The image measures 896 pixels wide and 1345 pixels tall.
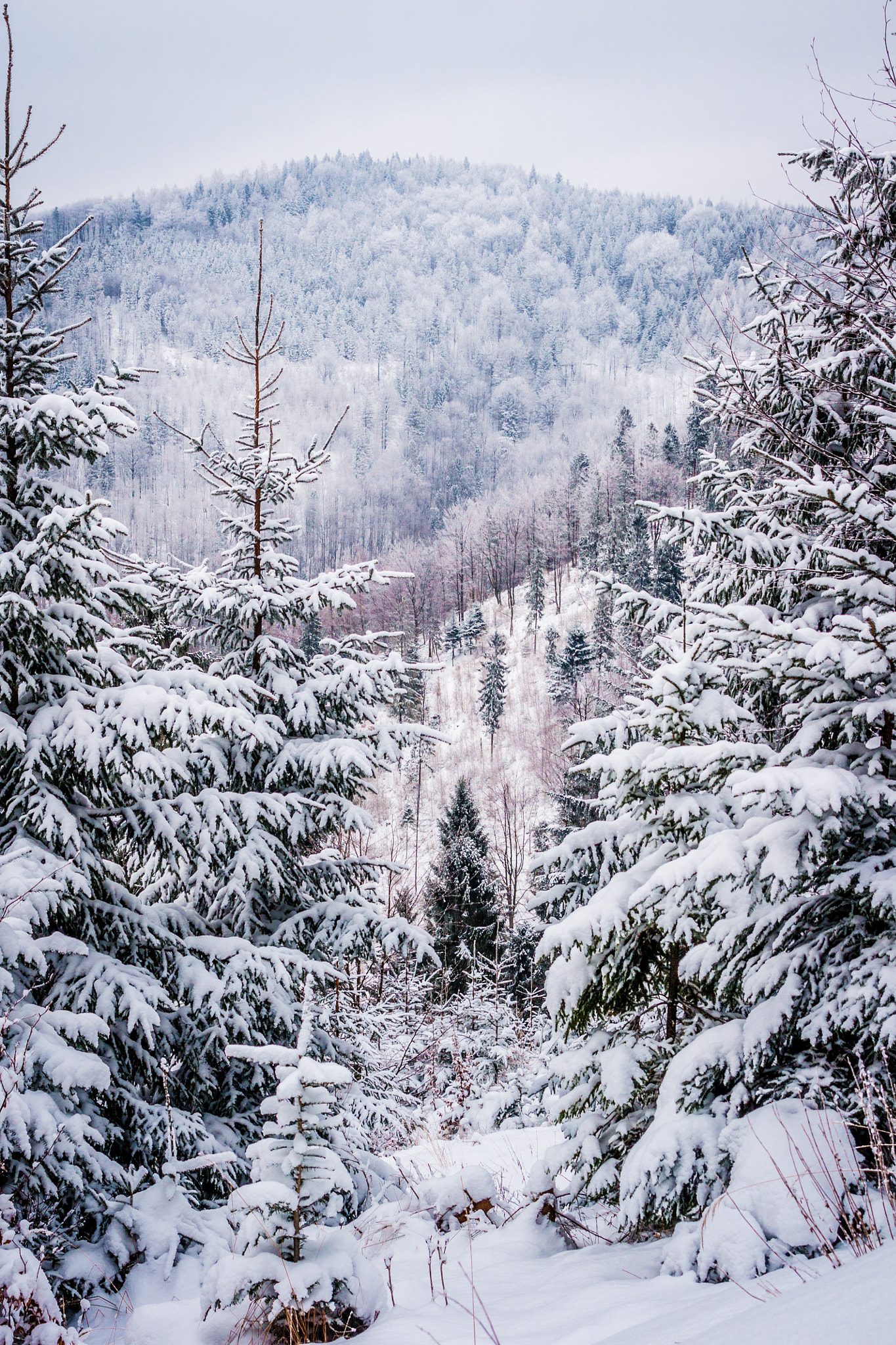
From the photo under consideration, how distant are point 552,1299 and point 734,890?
1653 mm

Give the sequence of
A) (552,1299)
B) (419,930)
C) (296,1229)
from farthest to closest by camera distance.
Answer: (419,930)
(552,1299)
(296,1229)

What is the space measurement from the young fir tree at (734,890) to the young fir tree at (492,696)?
49586mm

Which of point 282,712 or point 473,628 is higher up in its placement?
point 282,712

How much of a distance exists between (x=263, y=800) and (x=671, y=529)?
4.12m

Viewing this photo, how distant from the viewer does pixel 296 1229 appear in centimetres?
256

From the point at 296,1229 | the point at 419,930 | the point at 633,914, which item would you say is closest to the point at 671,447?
the point at 419,930

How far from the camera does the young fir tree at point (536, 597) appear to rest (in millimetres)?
67812

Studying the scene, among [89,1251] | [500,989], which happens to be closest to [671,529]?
[89,1251]

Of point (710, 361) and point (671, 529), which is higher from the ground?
point (710, 361)

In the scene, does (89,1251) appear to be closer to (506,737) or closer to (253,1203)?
(253,1203)

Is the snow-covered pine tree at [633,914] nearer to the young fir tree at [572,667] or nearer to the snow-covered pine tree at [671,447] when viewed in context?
the young fir tree at [572,667]

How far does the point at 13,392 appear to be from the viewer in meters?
5.39

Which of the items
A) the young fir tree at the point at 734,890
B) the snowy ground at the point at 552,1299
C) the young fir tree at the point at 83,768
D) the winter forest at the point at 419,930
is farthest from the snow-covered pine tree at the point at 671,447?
the snowy ground at the point at 552,1299

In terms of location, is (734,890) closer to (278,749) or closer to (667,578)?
(278,749)
